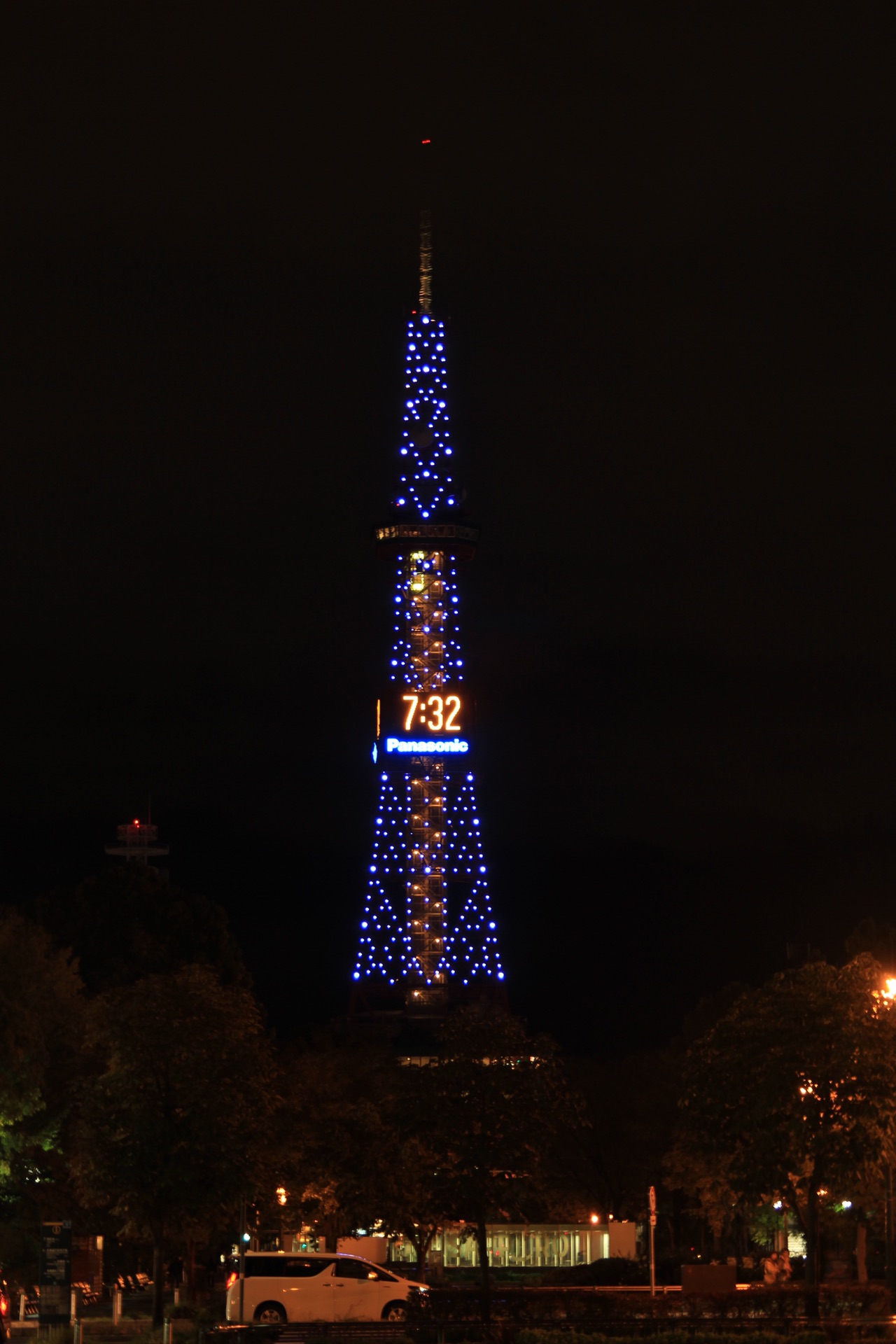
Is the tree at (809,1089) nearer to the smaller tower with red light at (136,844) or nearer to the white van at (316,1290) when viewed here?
the white van at (316,1290)

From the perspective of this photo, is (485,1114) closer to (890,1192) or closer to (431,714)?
(890,1192)

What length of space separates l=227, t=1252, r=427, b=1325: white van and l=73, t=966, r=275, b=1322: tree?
1.85 metres

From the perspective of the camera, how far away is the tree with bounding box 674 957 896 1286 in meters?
37.2

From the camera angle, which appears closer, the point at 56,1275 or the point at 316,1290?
the point at 56,1275

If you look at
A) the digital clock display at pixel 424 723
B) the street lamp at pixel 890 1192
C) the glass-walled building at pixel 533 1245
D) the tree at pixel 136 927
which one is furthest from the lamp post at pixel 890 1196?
the digital clock display at pixel 424 723

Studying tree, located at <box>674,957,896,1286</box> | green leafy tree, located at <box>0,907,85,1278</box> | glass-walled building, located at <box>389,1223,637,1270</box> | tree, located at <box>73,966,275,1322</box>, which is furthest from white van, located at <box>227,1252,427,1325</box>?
glass-walled building, located at <box>389,1223,637,1270</box>

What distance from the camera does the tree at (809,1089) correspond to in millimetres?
37250

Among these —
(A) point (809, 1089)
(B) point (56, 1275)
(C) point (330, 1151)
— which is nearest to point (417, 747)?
(C) point (330, 1151)

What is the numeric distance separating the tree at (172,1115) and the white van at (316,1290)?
1854 millimetres

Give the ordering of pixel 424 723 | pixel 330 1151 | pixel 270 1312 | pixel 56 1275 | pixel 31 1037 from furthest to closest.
A: pixel 424 723 < pixel 330 1151 < pixel 31 1037 < pixel 270 1312 < pixel 56 1275

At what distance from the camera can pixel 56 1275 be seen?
32.7 meters

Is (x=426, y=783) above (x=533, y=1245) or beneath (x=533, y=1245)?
above

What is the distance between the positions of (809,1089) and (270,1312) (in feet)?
44.1

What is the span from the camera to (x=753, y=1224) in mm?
72375
